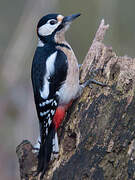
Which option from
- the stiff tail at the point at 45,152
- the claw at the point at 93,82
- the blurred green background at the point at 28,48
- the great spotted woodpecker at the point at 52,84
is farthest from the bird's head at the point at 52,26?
the blurred green background at the point at 28,48

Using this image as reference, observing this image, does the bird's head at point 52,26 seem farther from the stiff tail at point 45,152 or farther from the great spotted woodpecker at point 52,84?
the stiff tail at point 45,152

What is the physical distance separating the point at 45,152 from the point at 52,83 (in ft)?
2.67

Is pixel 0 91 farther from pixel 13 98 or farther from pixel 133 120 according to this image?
pixel 133 120

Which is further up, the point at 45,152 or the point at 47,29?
the point at 47,29

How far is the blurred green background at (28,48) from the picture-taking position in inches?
278

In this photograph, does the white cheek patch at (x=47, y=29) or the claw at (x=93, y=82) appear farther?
the white cheek patch at (x=47, y=29)

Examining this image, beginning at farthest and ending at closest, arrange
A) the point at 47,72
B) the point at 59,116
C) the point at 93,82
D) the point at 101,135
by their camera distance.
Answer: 1. the point at 47,72
2. the point at 59,116
3. the point at 93,82
4. the point at 101,135

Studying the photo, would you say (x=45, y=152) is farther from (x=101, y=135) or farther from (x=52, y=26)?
(x=52, y=26)

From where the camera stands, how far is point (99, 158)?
340 cm

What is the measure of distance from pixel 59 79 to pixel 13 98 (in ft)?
10.8

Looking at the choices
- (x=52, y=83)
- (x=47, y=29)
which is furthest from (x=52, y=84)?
(x=47, y=29)

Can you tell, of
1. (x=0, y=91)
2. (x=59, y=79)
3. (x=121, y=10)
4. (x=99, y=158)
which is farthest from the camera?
(x=121, y=10)

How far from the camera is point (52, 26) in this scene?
15.1 ft

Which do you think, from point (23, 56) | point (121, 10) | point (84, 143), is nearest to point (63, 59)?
point (84, 143)
